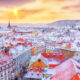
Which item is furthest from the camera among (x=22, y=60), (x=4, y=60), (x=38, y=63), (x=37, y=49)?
(x=37, y=49)

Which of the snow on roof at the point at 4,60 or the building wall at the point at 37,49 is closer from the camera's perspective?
the snow on roof at the point at 4,60

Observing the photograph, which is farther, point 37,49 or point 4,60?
point 37,49

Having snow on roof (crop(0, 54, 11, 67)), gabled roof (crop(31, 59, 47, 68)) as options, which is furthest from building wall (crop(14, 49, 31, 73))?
gabled roof (crop(31, 59, 47, 68))

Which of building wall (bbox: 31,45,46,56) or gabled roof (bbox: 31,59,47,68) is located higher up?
building wall (bbox: 31,45,46,56)

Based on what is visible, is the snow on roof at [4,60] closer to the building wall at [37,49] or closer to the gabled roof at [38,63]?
the gabled roof at [38,63]

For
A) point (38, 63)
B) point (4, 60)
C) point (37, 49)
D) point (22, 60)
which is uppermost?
point (37, 49)

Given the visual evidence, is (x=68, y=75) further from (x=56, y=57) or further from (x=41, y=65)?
(x=56, y=57)

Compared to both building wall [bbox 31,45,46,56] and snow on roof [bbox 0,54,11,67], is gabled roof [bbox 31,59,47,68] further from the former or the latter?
building wall [bbox 31,45,46,56]

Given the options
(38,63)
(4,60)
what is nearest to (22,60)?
(4,60)

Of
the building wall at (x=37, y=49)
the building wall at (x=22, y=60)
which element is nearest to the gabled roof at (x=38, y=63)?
the building wall at (x=22, y=60)

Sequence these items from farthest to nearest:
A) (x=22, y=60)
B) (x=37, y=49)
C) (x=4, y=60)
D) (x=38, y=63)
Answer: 1. (x=37, y=49)
2. (x=22, y=60)
3. (x=38, y=63)
4. (x=4, y=60)

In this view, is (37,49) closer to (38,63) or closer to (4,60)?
(38,63)

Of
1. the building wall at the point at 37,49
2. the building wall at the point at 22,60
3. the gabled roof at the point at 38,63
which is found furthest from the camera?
the building wall at the point at 37,49

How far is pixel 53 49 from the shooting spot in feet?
104
